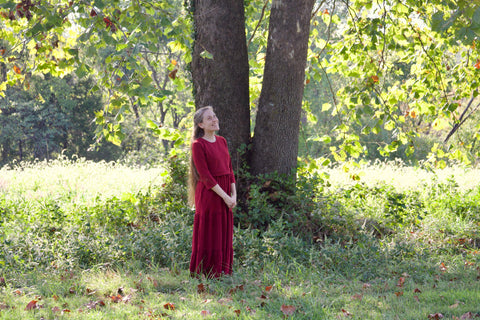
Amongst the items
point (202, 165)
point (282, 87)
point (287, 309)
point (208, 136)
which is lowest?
point (287, 309)

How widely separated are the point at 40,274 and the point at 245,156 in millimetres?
3322

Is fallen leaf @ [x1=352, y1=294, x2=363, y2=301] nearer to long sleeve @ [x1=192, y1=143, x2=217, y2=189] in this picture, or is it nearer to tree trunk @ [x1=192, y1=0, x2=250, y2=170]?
long sleeve @ [x1=192, y1=143, x2=217, y2=189]

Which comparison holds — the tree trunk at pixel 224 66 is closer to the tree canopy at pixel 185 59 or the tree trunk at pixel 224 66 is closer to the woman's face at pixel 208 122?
the tree canopy at pixel 185 59

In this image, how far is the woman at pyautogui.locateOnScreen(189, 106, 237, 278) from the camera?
16.8ft

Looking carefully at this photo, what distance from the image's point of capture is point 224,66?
7023 millimetres

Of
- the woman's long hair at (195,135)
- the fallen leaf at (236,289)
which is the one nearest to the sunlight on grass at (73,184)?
the woman's long hair at (195,135)

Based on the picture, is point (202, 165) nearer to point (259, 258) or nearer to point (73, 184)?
point (259, 258)

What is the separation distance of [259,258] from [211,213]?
1114mm

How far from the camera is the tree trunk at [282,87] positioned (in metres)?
7.04

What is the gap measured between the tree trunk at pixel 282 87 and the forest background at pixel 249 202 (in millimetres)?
22

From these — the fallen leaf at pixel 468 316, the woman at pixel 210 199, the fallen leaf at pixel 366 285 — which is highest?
the woman at pixel 210 199

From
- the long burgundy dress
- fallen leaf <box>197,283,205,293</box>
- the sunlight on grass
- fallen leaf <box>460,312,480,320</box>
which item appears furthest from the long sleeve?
the sunlight on grass

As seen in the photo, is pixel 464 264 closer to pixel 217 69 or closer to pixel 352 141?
pixel 352 141

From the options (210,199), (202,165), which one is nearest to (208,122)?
(202,165)
